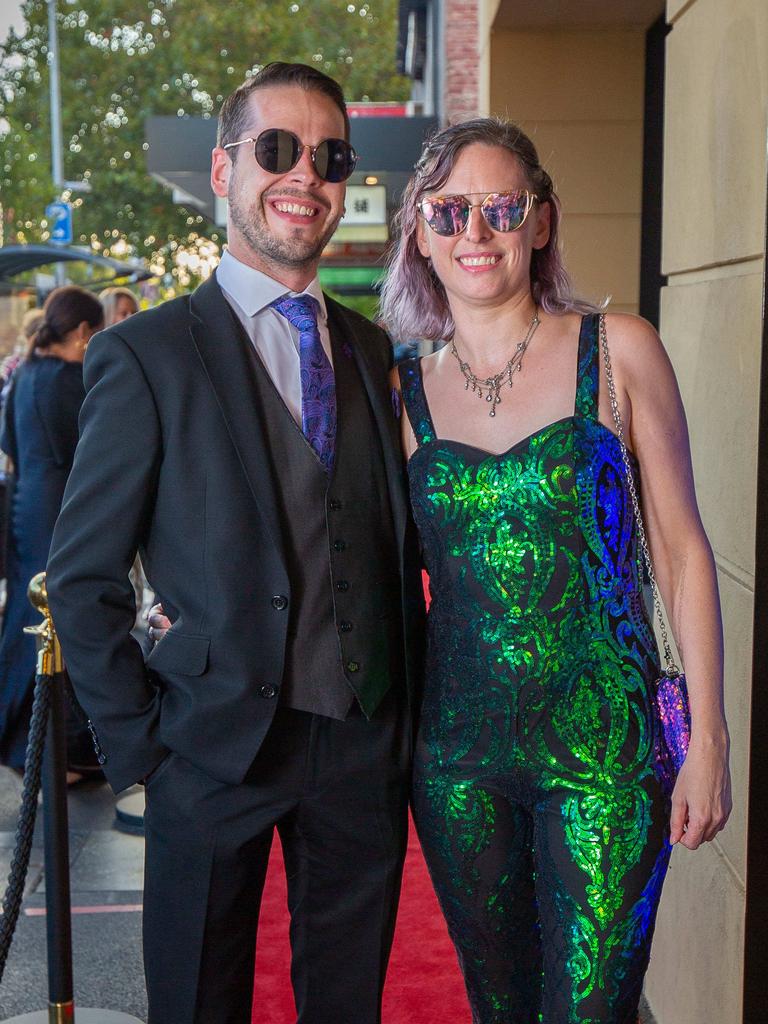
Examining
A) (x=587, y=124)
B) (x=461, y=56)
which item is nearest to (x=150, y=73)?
(x=461, y=56)

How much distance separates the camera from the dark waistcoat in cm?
247

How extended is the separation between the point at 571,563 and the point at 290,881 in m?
0.89

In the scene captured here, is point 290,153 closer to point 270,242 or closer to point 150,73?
point 270,242

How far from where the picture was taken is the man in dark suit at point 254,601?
2.43 m

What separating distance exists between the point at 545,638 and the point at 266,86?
1.27m

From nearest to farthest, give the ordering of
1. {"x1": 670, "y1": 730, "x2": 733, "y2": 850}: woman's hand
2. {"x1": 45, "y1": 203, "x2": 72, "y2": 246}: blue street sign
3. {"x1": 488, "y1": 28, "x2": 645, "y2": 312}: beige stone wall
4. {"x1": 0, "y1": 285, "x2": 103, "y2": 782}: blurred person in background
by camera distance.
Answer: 1. {"x1": 670, "y1": 730, "x2": 733, "y2": 850}: woman's hand
2. {"x1": 0, "y1": 285, "x2": 103, "y2": 782}: blurred person in background
3. {"x1": 488, "y1": 28, "x2": 645, "y2": 312}: beige stone wall
4. {"x1": 45, "y1": 203, "x2": 72, "y2": 246}: blue street sign

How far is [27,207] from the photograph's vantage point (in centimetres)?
2645

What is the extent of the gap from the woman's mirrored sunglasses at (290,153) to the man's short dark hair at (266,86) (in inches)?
1.4

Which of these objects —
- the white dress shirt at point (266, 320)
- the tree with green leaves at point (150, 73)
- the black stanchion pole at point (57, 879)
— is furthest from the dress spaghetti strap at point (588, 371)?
the tree with green leaves at point (150, 73)

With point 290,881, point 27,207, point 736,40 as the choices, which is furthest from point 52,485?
point 27,207

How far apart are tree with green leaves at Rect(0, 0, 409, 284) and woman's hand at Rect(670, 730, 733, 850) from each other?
3902cm

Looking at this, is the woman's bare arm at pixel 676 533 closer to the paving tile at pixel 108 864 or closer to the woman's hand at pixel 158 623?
the woman's hand at pixel 158 623

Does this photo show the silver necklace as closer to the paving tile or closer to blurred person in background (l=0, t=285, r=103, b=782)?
the paving tile

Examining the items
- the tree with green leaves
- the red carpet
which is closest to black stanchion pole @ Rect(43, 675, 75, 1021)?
the red carpet
